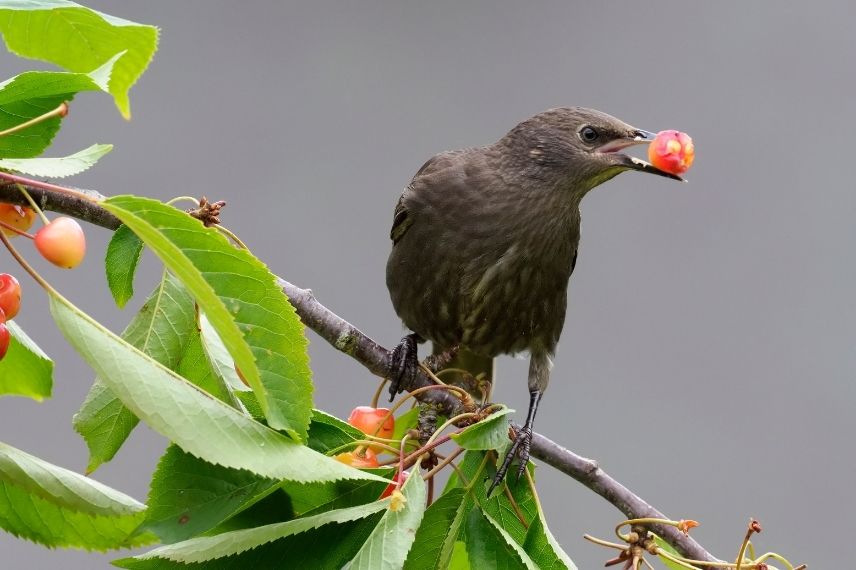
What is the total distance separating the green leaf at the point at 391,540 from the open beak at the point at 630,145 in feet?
4.69

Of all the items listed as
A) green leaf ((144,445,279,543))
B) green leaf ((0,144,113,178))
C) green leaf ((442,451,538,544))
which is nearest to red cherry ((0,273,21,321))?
green leaf ((0,144,113,178))

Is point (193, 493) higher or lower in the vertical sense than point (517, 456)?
lower

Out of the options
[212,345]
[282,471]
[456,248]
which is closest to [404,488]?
[282,471]

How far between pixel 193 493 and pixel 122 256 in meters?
0.43

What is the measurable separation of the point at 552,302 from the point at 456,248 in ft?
1.03

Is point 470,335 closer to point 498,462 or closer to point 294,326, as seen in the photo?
point 498,462

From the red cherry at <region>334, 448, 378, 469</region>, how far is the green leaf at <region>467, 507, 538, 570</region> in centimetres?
17

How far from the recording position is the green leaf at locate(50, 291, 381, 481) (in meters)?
Answer: 1.13

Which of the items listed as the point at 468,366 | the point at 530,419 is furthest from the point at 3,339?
the point at 468,366

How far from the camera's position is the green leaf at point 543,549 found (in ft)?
4.67

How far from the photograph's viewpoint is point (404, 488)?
136 centimetres

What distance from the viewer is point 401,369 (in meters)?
2.36

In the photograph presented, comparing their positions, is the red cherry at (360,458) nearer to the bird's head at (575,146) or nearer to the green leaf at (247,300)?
the green leaf at (247,300)

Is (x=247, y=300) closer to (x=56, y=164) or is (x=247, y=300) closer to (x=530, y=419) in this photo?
(x=56, y=164)
